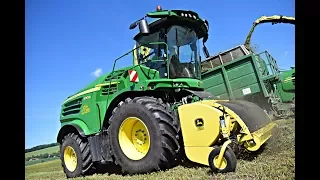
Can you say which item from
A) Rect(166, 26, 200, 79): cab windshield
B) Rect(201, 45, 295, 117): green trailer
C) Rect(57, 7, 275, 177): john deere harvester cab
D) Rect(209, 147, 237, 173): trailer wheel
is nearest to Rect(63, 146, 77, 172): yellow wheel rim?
Rect(57, 7, 275, 177): john deere harvester cab

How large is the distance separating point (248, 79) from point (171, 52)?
2101 mm

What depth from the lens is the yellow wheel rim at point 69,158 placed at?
3.68 meters

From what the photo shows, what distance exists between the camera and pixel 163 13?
2.97 m

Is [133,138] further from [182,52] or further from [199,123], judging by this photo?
[182,52]

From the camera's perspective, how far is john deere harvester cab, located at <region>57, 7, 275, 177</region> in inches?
100

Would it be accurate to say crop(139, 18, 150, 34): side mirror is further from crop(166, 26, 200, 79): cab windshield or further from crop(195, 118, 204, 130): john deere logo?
crop(195, 118, 204, 130): john deere logo

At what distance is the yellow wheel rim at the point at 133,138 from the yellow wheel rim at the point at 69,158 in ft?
3.14

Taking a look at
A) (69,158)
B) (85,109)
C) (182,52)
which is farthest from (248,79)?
(69,158)

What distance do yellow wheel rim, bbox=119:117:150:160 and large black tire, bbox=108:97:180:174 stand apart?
1.7 inches

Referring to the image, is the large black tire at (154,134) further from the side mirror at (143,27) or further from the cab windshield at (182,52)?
the side mirror at (143,27)

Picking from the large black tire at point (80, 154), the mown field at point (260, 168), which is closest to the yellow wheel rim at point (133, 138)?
the mown field at point (260, 168)

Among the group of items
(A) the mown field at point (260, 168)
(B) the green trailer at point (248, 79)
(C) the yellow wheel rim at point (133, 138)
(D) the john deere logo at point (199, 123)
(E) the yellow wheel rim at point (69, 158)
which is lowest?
(E) the yellow wheel rim at point (69, 158)
